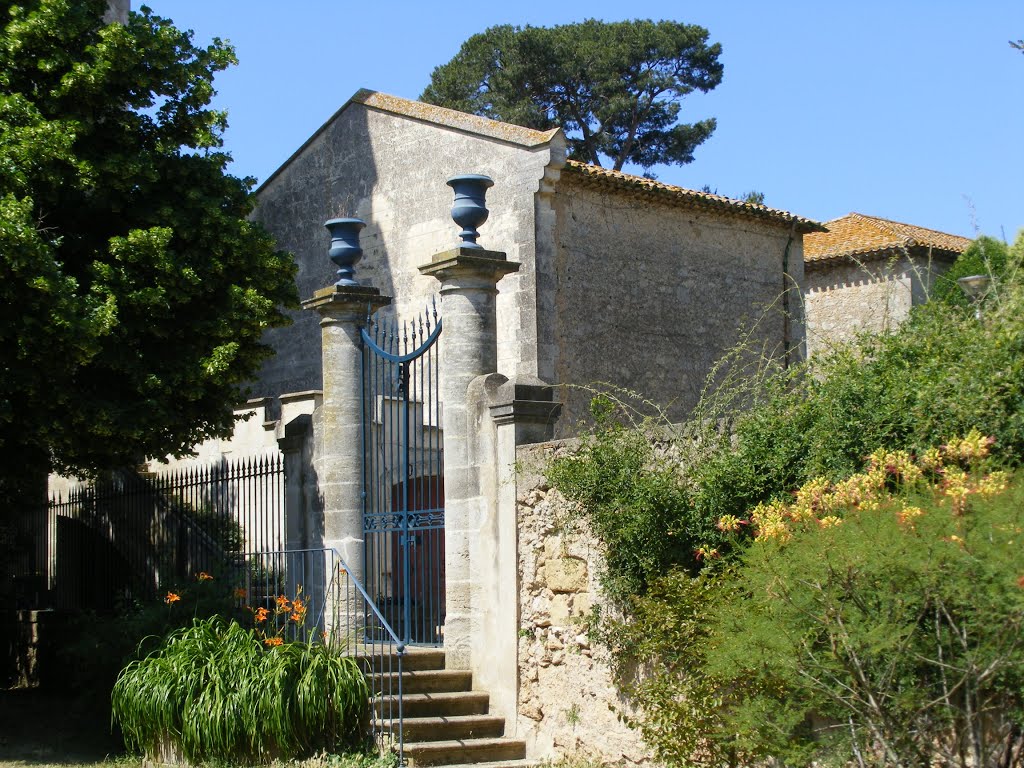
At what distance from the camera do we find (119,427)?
1127 cm

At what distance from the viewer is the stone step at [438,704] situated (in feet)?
30.3

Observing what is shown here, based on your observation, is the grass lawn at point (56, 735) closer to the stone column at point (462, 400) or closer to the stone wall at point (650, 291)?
the stone column at point (462, 400)

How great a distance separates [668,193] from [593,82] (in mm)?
18762

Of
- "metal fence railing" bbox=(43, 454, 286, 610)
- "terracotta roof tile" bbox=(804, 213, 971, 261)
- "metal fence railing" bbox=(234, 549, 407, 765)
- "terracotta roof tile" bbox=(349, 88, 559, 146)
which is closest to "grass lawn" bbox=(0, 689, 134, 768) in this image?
"metal fence railing" bbox=(43, 454, 286, 610)

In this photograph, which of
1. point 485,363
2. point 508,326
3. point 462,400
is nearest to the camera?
point 462,400

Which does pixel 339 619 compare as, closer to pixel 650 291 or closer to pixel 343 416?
pixel 343 416

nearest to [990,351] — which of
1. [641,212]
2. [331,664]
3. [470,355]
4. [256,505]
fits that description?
[470,355]

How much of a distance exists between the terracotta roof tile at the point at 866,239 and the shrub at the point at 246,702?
17.2 m

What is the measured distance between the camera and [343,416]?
1120 centimetres

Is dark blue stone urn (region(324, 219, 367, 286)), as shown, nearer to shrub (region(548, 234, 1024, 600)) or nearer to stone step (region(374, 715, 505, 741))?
shrub (region(548, 234, 1024, 600))

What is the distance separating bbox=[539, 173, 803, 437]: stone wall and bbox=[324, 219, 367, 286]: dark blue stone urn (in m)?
6.09

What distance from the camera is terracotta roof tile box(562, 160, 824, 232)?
17906 mm

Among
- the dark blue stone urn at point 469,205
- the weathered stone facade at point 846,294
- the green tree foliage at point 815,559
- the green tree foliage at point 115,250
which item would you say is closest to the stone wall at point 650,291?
the weathered stone facade at point 846,294

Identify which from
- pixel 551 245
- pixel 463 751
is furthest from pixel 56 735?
pixel 551 245
